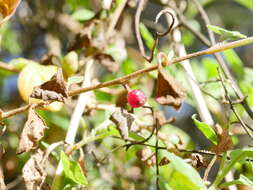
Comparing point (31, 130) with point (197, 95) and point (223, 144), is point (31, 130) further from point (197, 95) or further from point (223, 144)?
point (197, 95)

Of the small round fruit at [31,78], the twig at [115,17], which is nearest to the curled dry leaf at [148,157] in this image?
the small round fruit at [31,78]

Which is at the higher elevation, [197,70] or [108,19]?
[108,19]

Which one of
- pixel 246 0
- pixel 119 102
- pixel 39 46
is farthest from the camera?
pixel 39 46

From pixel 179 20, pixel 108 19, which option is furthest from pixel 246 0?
pixel 108 19

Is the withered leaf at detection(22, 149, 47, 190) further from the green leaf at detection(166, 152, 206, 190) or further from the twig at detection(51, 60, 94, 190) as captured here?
the green leaf at detection(166, 152, 206, 190)

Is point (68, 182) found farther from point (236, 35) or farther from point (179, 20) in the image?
point (179, 20)

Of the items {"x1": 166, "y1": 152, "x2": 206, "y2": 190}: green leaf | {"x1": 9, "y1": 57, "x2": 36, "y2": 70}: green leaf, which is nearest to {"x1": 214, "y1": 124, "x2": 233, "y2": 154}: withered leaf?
{"x1": 166, "y1": 152, "x2": 206, "y2": 190}: green leaf

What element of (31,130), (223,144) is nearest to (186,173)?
(223,144)
